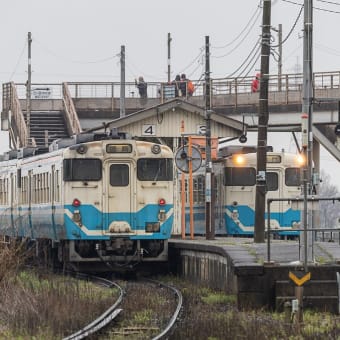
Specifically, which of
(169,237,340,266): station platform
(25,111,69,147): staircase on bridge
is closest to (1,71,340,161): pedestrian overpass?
(25,111,69,147): staircase on bridge

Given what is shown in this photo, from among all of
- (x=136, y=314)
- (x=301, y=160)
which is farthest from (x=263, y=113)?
(x=136, y=314)

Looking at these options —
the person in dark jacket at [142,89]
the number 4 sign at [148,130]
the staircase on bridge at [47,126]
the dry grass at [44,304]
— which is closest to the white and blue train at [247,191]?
the number 4 sign at [148,130]

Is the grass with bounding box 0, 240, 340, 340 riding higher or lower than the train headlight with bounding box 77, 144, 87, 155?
lower

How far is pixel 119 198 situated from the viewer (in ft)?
82.0

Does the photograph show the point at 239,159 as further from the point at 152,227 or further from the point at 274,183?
the point at 152,227

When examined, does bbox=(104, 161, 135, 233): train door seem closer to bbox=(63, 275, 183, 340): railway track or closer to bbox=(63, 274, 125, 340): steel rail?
bbox=(63, 275, 183, 340): railway track

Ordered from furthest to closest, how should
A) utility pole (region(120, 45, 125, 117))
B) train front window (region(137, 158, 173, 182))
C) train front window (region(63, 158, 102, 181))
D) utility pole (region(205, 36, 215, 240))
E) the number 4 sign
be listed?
1. utility pole (region(120, 45, 125, 117))
2. the number 4 sign
3. utility pole (region(205, 36, 215, 240))
4. train front window (region(137, 158, 173, 182))
5. train front window (region(63, 158, 102, 181))

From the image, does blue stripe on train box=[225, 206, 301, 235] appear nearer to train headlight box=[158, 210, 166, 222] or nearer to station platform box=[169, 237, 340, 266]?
train headlight box=[158, 210, 166, 222]

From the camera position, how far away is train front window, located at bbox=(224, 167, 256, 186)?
33.7 meters

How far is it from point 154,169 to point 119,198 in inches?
36.1

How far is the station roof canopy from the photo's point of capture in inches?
1292

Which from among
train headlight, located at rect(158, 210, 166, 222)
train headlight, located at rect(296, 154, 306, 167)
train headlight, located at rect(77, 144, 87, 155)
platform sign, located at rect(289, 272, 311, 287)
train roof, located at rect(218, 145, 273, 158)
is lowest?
platform sign, located at rect(289, 272, 311, 287)

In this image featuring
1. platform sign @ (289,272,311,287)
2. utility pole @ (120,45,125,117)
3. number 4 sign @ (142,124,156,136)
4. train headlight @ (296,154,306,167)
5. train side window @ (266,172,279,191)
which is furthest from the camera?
utility pole @ (120,45,125,117)

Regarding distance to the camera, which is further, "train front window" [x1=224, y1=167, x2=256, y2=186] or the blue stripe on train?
"train front window" [x1=224, y1=167, x2=256, y2=186]
